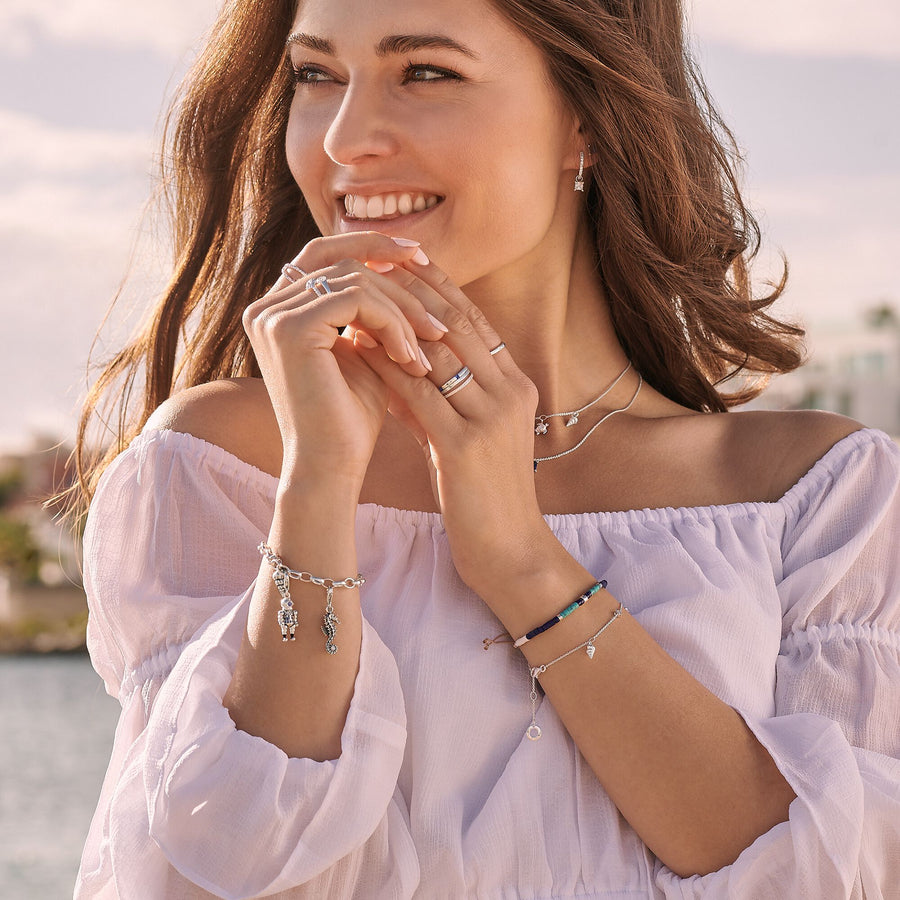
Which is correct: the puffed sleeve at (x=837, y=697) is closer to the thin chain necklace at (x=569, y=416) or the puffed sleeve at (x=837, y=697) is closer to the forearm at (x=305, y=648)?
the thin chain necklace at (x=569, y=416)

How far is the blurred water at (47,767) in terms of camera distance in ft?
70.7

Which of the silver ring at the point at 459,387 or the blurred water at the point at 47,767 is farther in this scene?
the blurred water at the point at 47,767

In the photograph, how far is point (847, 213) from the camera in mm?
63906

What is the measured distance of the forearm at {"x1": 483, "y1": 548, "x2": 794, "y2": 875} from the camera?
6.43 ft

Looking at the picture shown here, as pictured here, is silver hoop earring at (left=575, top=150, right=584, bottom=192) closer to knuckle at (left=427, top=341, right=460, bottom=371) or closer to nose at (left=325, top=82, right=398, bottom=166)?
Answer: nose at (left=325, top=82, right=398, bottom=166)

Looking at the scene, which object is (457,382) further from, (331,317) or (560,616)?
(560,616)

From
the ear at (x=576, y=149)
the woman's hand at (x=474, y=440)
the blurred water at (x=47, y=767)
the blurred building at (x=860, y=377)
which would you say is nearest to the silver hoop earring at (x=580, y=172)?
the ear at (x=576, y=149)

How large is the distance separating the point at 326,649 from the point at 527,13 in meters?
1.12

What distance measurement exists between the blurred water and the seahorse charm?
1396 centimetres

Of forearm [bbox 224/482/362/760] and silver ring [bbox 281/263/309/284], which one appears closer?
forearm [bbox 224/482/362/760]

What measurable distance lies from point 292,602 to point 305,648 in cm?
7

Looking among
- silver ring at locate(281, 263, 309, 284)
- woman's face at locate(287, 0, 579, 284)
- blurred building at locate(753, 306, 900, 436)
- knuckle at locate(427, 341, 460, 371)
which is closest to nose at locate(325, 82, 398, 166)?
woman's face at locate(287, 0, 579, 284)

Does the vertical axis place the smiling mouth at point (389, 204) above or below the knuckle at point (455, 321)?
above

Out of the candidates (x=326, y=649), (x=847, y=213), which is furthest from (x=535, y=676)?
(x=847, y=213)
